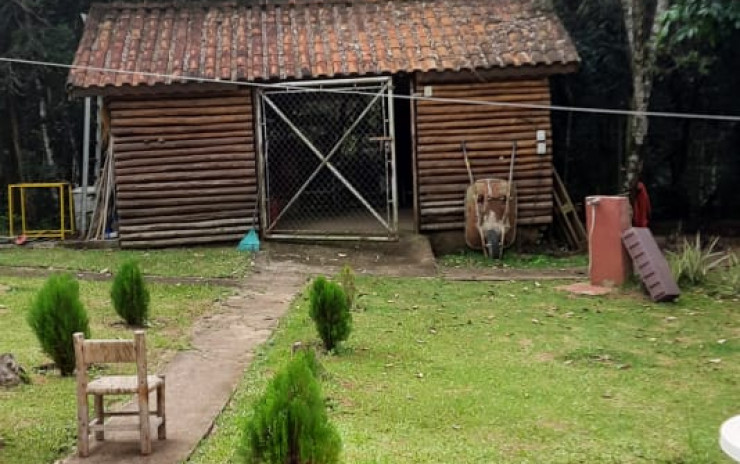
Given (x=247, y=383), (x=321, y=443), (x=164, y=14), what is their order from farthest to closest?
(x=164, y=14), (x=247, y=383), (x=321, y=443)

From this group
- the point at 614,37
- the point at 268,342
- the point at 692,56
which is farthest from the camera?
the point at 614,37

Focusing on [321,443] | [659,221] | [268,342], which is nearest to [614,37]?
[659,221]

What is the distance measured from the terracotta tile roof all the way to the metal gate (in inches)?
19.9

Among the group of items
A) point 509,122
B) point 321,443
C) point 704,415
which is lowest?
point 704,415

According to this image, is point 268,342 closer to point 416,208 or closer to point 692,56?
point 416,208

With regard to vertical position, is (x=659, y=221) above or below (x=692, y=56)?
below

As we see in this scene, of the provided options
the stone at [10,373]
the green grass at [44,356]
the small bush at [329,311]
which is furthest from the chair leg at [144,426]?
the small bush at [329,311]

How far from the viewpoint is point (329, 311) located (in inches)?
307

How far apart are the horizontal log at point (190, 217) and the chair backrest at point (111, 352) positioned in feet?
31.7

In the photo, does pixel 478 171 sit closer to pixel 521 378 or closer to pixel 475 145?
pixel 475 145

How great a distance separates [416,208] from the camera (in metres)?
15.1

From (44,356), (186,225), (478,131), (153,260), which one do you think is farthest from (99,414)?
(478,131)

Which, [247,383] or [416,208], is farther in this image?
[416,208]

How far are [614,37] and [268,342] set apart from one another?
13.6 m
